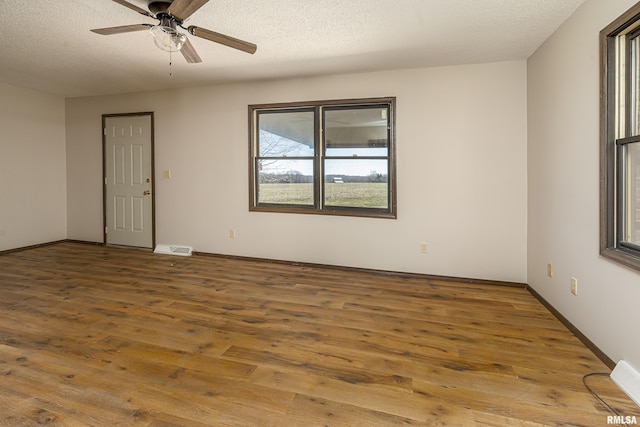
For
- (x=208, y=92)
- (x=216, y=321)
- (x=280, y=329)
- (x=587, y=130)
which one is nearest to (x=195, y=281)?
(x=216, y=321)

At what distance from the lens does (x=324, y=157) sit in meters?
4.21

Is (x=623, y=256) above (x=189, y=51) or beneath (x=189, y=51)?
beneath

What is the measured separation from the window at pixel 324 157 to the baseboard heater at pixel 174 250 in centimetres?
135

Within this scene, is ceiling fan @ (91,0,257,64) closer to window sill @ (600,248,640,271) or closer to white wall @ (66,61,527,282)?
white wall @ (66,61,527,282)

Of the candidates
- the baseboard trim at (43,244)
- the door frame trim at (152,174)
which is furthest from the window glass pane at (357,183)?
the baseboard trim at (43,244)

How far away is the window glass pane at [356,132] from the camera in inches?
156

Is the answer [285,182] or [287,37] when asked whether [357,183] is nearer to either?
[285,182]

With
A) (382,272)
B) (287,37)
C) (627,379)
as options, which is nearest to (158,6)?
(287,37)

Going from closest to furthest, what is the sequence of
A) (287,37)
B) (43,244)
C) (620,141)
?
(620,141) < (287,37) < (43,244)

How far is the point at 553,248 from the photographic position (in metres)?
2.88

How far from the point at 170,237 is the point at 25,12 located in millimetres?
3156

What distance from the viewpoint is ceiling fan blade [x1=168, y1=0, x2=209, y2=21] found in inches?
79.5

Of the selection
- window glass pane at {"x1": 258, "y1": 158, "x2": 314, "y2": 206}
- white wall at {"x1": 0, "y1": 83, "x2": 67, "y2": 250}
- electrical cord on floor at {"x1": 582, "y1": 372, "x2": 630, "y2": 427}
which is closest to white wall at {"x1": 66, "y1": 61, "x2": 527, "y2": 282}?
window glass pane at {"x1": 258, "y1": 158, "x2": 314, "y2": 206}

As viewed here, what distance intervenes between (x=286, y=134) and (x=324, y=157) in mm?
672
